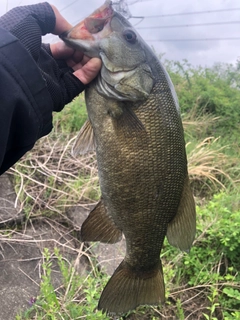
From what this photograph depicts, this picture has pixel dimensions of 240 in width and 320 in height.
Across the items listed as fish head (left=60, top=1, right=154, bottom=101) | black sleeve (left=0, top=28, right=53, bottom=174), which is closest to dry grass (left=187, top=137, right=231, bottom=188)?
fish head (left=60, top=1, right=154, bottom=101)

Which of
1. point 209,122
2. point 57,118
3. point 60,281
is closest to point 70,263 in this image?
point 60,281

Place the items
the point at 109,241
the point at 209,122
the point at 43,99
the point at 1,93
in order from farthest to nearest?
the point at 209,122 < the point at 109,241 < the point at 43,99 < the point at 1,93

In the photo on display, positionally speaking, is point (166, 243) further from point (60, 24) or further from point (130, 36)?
point (60, 24)

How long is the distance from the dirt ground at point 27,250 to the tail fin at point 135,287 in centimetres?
88

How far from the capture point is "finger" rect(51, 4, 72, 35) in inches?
62.6

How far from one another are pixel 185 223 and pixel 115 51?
88cm

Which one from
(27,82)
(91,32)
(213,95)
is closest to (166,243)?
(91,32)

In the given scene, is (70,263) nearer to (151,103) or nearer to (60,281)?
(60,281)

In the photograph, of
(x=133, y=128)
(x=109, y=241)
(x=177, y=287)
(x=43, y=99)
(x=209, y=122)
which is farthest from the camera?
(x=209, y=122)

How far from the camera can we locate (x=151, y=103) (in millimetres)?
1637

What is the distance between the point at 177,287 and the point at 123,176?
1.47m

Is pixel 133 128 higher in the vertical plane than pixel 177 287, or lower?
higher

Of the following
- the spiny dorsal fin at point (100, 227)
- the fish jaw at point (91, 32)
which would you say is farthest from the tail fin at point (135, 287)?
the fish jaw at point (91, 32)

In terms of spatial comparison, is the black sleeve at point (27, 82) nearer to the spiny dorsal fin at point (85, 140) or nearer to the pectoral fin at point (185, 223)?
the spiny dorsal fin at point (85, 140)
